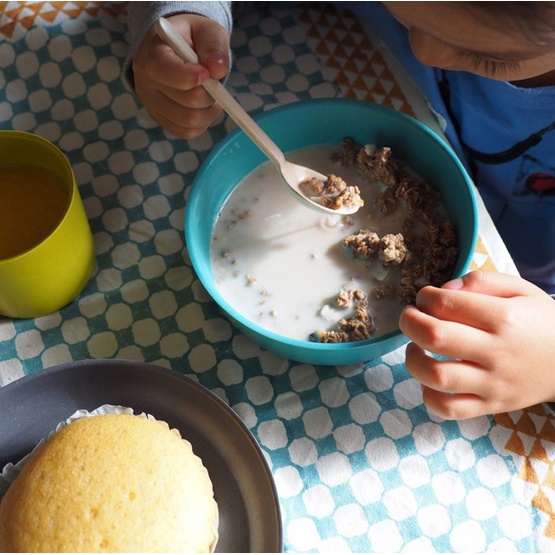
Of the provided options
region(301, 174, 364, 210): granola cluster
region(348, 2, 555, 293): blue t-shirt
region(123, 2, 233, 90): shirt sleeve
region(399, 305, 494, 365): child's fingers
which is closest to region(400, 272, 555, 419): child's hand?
region(399, 305, 494, 365): child's fingers

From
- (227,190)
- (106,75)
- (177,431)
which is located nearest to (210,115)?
(227,190)

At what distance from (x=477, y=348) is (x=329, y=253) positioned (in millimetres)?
202

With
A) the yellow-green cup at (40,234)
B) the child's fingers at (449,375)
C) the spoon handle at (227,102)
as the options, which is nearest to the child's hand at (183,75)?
the spoon handle at (227,102)

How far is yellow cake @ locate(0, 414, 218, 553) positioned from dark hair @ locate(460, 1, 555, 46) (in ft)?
1.40

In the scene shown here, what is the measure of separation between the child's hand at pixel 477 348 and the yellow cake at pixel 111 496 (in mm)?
222

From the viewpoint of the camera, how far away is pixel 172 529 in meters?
0.52

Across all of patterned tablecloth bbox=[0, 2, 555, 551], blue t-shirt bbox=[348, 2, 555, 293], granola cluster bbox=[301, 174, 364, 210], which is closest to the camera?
patterned tablecloth bbox=[0, 2, 555, 551]

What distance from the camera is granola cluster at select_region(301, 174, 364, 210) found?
73 centimetres

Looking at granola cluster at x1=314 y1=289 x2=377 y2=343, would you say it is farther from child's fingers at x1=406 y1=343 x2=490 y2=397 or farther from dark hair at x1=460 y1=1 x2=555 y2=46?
dark hair at x1=460 y1=1 x2=555 y2=46

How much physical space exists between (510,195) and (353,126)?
28 cm

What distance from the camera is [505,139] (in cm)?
88

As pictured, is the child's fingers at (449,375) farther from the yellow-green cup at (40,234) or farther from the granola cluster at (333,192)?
the yellow-green cup at (40,234)

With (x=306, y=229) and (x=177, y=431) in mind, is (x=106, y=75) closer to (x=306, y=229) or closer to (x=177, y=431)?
(x=306, y=229)

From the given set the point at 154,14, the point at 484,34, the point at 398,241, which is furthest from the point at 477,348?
the point at 154,14
